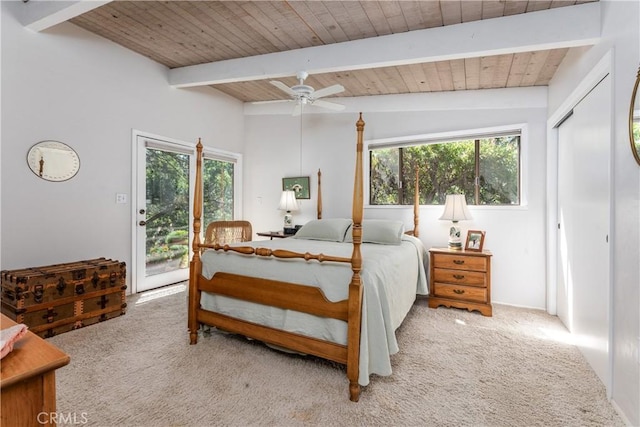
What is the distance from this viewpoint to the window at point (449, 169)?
359 centimetres

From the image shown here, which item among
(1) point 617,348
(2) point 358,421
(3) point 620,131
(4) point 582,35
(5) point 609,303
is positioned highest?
(4) point 582,35

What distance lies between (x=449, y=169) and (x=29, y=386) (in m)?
4.03

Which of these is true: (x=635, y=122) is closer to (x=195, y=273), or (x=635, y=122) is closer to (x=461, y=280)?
(x=461, y=280)

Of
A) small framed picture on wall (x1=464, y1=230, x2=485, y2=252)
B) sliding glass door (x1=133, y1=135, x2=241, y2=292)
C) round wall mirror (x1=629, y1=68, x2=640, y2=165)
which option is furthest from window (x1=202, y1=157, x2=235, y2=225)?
round wall mirror (x1=629, y1=68, x2=640, y2=165)

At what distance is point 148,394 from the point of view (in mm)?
1829

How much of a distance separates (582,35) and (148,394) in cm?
377

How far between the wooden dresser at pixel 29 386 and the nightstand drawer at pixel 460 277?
3231mm

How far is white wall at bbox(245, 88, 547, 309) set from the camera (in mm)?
3400

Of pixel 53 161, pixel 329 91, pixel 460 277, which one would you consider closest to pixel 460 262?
pixel 460 277

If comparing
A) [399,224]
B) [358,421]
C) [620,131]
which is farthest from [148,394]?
[620,131]

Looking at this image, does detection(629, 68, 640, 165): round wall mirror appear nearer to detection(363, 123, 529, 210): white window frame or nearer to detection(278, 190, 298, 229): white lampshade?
detection(363, 123, 529, 210): white window frame

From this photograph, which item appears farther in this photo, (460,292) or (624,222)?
(460,292)

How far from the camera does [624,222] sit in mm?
1695

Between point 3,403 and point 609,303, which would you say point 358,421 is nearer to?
point 3,403
